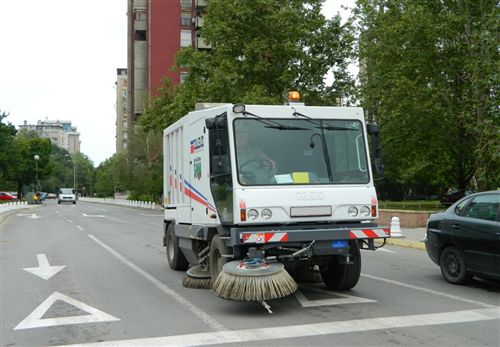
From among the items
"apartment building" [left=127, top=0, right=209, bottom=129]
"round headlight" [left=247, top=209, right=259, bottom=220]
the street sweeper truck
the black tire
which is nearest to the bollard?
the black tire

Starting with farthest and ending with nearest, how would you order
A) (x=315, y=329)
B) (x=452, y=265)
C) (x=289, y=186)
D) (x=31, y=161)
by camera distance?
(x=31, y=161)
(x=452, y=265)
(x=289, y=186)
(x=315, y=329)

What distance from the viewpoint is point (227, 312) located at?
7230 millimetres

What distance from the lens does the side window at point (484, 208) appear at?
27.9ft

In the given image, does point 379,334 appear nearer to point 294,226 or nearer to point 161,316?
point 294,226

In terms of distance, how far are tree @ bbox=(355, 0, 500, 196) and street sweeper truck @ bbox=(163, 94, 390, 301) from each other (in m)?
14.6

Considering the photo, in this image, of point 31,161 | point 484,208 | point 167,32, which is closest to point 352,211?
point 484,208

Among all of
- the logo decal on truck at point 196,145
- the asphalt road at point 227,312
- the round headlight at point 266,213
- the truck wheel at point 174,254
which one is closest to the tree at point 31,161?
the truck wheel at point 174,254

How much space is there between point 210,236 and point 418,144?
2191cm

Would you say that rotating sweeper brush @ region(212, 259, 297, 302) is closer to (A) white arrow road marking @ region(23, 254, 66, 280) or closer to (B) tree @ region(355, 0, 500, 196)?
(A) white arrow road marking @ region(23, 254, 66, 280)

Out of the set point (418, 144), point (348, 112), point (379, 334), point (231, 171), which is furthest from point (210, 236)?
point (418, 144)

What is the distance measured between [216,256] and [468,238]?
4.00 meters

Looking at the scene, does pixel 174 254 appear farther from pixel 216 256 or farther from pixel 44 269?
pixel 216 256

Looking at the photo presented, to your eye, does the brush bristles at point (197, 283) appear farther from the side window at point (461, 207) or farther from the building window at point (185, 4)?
the building window at point (185, 4)

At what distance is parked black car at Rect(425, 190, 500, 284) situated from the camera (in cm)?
830
